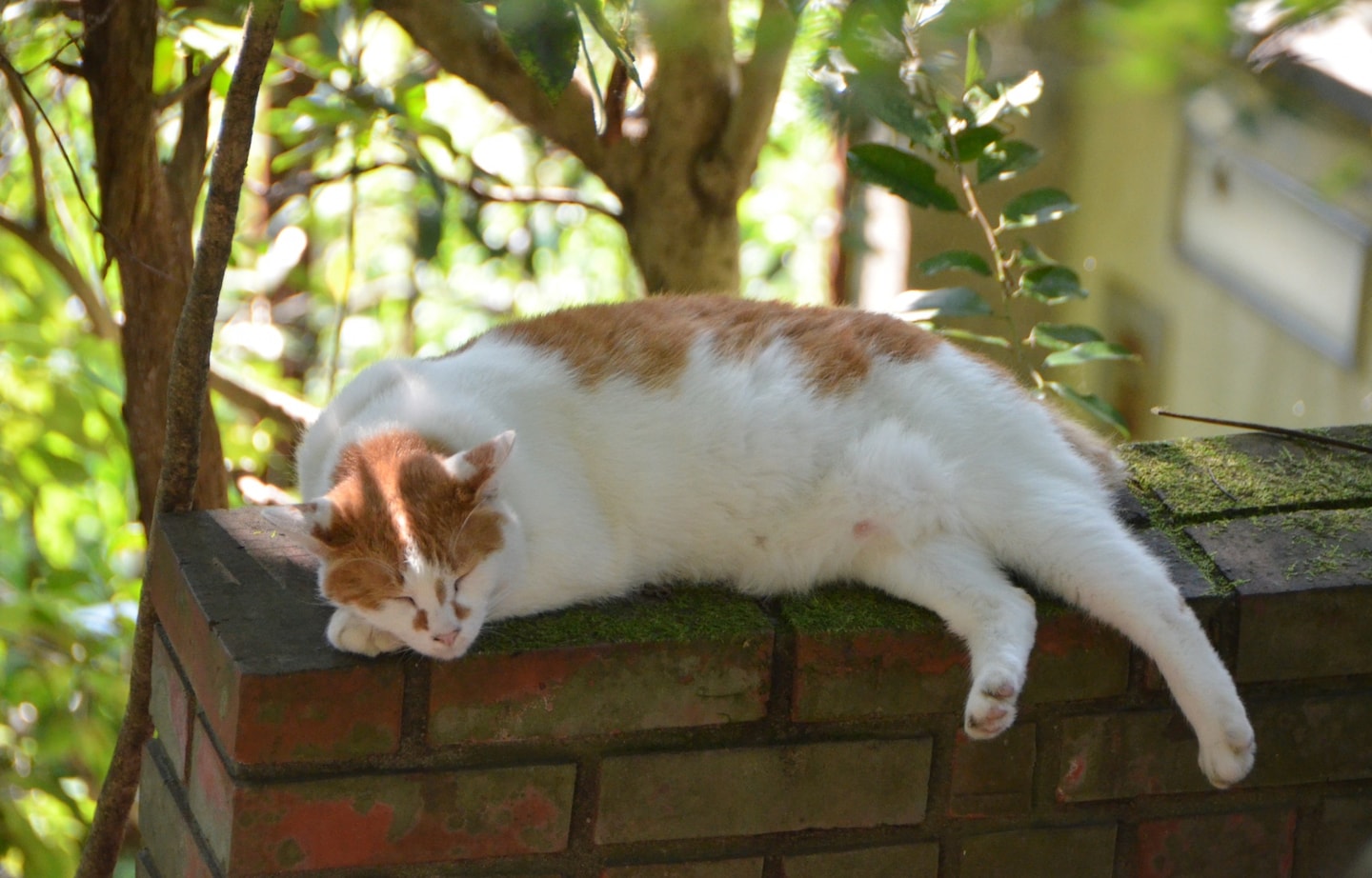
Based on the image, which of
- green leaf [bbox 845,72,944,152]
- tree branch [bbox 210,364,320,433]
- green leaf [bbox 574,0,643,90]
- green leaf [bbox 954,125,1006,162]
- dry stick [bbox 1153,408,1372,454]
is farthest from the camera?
tree branch [bbox 210,364,320,433]

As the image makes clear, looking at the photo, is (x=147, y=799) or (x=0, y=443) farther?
(x=0, y=443)

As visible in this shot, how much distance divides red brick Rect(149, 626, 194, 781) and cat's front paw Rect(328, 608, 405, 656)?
240 mm

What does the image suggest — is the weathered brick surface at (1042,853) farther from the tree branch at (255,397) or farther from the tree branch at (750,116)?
the tree branch at (255,397)

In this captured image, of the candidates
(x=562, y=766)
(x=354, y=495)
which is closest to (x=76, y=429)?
(x=354, y=495)

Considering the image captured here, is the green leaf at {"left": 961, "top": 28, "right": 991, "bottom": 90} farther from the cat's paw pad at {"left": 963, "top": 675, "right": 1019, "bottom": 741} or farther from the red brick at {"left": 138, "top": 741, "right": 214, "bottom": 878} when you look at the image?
the red brick at {"left": 138, "top": 741, "right": 214, "bottom": 878}

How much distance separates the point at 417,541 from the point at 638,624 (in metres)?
0.24

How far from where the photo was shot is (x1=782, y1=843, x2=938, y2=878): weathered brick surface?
4.44 feet

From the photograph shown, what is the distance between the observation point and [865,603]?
1401mm

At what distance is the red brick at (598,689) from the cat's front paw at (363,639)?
0.05 meters

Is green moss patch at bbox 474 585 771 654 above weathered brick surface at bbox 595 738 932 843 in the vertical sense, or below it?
above

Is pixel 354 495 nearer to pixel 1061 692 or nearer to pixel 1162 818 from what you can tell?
pixel 1061 692

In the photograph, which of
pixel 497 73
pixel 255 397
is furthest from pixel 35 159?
pixel 497 73

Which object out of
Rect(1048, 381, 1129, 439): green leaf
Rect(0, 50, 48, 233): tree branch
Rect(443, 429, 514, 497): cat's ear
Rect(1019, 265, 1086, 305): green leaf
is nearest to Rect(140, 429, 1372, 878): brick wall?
Rect(443, 429, 514, 497): cat's ear

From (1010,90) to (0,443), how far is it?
184 cm
